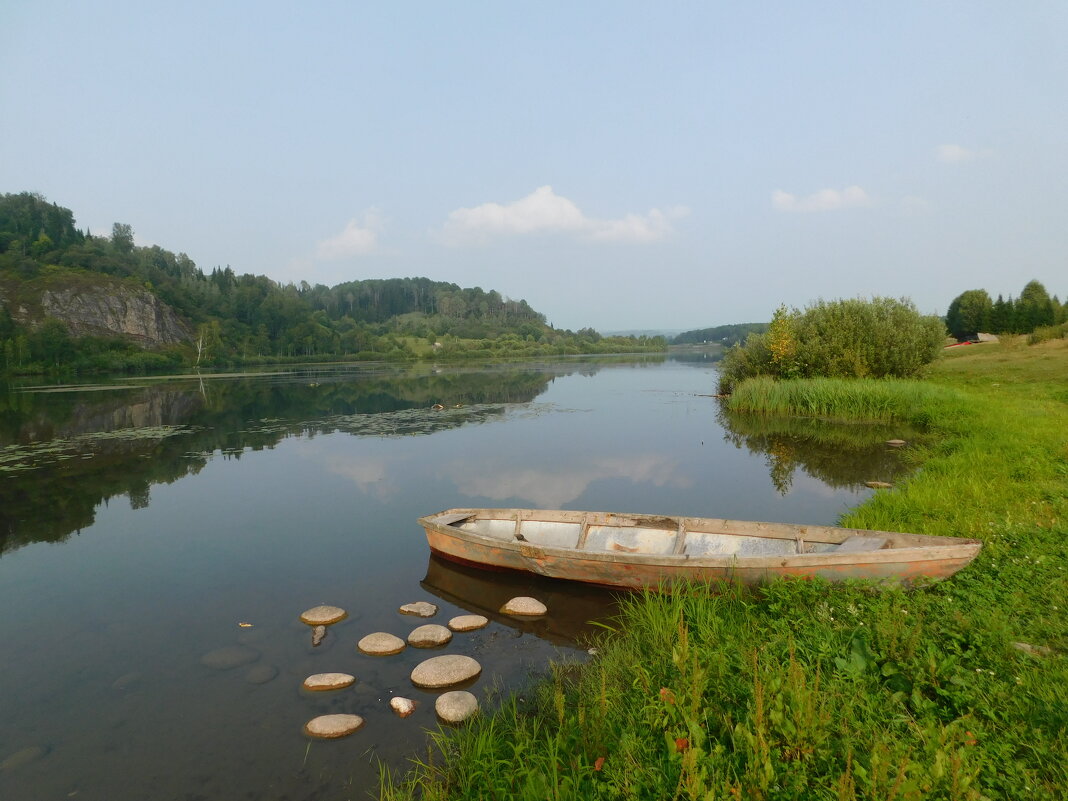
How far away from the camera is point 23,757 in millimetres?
5492

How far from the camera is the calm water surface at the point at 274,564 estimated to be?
559 centimetres

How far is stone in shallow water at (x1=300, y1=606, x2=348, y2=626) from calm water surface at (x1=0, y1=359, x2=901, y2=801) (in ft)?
0.64

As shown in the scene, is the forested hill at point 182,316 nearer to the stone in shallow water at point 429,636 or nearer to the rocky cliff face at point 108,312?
the rocky cliff face at point 108,312

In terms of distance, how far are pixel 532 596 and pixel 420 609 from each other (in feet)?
5.71

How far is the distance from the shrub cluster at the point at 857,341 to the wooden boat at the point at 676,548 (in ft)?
77.5

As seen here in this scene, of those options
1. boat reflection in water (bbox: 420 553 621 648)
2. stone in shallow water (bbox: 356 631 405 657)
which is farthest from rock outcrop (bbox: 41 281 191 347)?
stone in shallow water (bbox: 356 631 405 657)

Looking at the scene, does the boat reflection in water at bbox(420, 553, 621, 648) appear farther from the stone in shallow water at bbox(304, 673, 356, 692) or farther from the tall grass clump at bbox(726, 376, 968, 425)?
the tall grass clump at bbox(726, 376, 968, 425)

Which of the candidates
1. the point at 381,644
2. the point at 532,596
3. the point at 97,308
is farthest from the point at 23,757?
the point at 97,308

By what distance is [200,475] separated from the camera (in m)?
17.7

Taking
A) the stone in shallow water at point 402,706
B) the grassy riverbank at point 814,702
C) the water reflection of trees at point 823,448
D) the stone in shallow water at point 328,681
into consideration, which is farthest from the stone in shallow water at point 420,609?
the water reflection of trees at point 823,448

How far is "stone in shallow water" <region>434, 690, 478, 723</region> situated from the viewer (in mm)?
5770

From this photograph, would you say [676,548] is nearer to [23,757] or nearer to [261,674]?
[261,674]

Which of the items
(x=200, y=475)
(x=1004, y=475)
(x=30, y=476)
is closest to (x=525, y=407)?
(x=200, y=475)

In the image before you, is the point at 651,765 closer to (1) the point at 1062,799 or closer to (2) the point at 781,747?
(2) the point at 781,747
